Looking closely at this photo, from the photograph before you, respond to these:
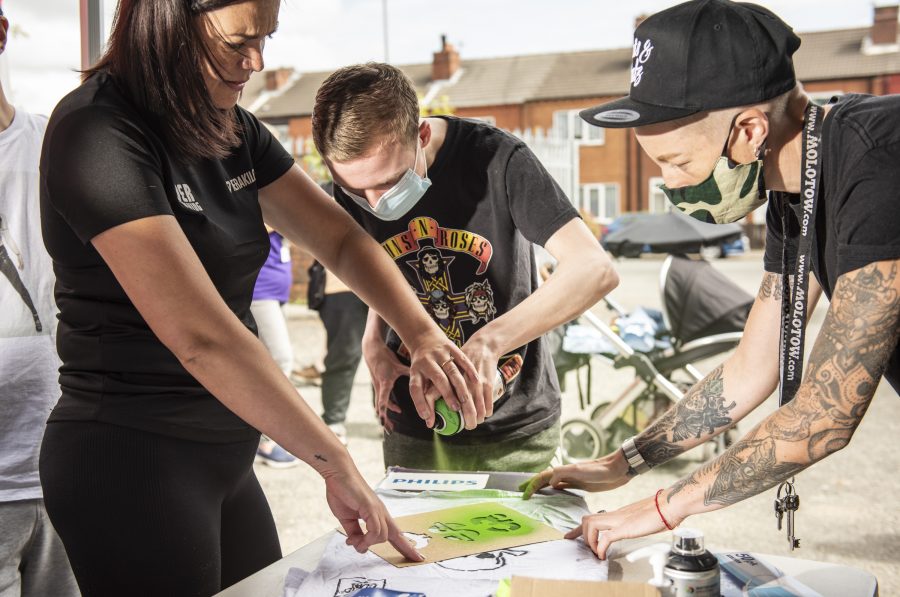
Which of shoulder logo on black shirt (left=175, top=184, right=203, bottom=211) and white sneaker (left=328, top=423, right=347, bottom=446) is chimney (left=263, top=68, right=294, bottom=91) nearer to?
white sneaker (left=328, top=423, right=347, bottom=446)

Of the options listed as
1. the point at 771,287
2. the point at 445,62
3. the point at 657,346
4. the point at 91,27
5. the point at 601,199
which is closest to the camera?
the point at 771,287

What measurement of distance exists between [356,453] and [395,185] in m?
3.32

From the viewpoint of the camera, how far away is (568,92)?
19000mm

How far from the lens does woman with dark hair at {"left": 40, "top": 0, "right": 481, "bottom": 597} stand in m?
1.10

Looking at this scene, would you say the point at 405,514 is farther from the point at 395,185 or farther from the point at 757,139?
the point at 757,139

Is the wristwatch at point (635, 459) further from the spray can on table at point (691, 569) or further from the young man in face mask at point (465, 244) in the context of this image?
the spray can on table at point (691, 569)

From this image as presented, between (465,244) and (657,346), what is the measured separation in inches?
117

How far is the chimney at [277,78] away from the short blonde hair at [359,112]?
21.8 meters

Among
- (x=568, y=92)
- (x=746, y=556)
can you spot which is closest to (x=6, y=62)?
(x=746, y=556)

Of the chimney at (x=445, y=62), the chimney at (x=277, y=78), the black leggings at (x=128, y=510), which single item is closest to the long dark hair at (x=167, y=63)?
the black leggings at (x=128, y=510)

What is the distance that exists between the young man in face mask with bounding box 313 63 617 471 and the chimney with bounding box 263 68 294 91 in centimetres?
2167

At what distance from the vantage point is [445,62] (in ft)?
65.5

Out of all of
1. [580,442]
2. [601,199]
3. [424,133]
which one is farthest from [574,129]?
[424,133]

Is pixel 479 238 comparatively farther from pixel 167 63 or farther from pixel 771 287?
pixel 167 63
